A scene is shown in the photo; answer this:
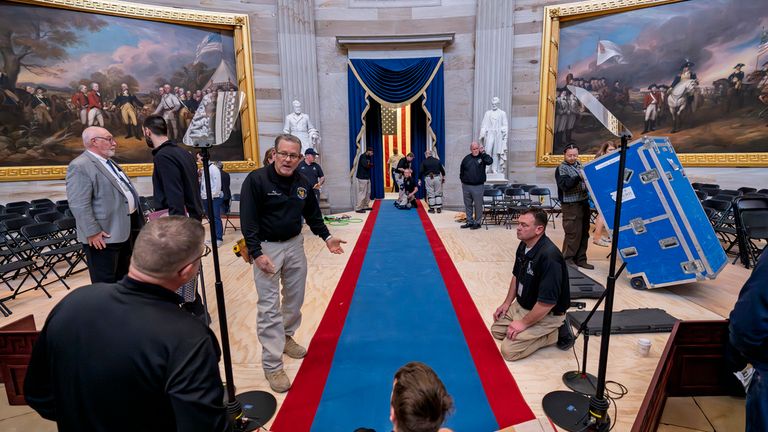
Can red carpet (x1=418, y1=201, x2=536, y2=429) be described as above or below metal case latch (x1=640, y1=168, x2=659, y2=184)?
below

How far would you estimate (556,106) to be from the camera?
11031mm

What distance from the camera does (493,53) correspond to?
36.4ft

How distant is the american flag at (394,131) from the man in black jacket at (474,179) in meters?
8.12

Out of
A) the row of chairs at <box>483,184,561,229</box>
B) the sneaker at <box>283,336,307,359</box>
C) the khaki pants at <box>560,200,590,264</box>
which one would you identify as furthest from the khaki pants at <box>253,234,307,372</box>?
the row of chairs at <box>483,184,561,229</box>

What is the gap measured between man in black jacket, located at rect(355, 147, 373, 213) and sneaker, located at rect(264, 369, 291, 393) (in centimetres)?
891

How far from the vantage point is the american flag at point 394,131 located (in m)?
16.8

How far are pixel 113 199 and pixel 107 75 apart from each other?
351 inches

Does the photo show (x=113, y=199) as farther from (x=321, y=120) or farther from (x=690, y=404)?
(x=321, y=120)

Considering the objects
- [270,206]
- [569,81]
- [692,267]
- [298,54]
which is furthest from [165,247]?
[569,81]

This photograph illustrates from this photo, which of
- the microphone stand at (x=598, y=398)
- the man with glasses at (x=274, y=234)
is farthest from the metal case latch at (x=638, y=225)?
the man with glasses at (x=274, y=234)

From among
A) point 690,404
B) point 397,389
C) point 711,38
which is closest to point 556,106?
point 711,38

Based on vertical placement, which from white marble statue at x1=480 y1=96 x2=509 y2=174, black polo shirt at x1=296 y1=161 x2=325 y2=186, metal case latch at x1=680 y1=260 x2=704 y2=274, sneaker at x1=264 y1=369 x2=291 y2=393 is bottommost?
sneaker at x1=264 y1=369 x2=291 y2=393

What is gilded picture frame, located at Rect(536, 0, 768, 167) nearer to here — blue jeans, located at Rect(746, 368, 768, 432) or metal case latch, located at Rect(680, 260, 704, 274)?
metal case latch, located at Rect(680, 260, 704, 274)

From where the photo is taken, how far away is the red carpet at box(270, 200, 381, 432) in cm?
278
